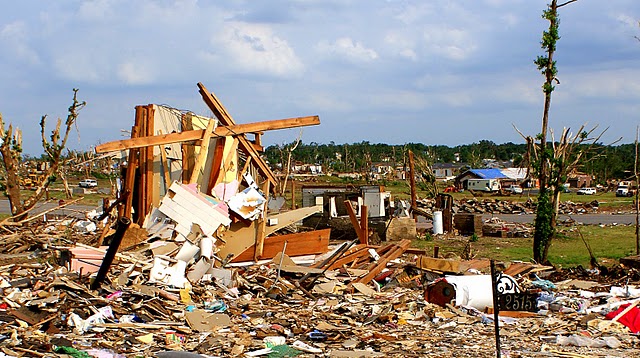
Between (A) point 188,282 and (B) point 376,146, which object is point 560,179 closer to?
(A) point 188,282

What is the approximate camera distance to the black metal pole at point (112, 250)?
7576 mm

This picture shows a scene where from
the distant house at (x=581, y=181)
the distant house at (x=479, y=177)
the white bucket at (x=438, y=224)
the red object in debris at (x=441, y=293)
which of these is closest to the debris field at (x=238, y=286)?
the red object in debris at (x=441, y=293)

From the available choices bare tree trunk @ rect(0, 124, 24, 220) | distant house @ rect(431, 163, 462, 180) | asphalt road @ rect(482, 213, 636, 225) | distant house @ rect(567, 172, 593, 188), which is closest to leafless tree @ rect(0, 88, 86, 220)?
bare tree trunk @ rect(0, 124, 24, 220)

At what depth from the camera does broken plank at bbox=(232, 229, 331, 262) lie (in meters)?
13.2

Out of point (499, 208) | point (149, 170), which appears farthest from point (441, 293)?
point (499, 208)

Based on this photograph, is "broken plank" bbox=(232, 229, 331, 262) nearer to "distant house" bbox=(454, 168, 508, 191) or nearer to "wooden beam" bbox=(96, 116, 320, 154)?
"wooden beam" bbox=(96, 116, 320, 154)

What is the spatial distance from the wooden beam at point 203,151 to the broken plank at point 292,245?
1756 millimetres

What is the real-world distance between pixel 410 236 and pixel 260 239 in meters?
9.29

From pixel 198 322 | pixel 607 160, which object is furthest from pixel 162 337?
pixel 607 160

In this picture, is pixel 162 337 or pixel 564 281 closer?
pixel 162 337

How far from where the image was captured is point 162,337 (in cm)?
808

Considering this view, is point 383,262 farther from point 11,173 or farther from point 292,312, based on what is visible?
point 11,173

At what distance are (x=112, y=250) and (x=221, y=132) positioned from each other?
220 inches

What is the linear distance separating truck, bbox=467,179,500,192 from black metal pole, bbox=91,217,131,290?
2333 inches
